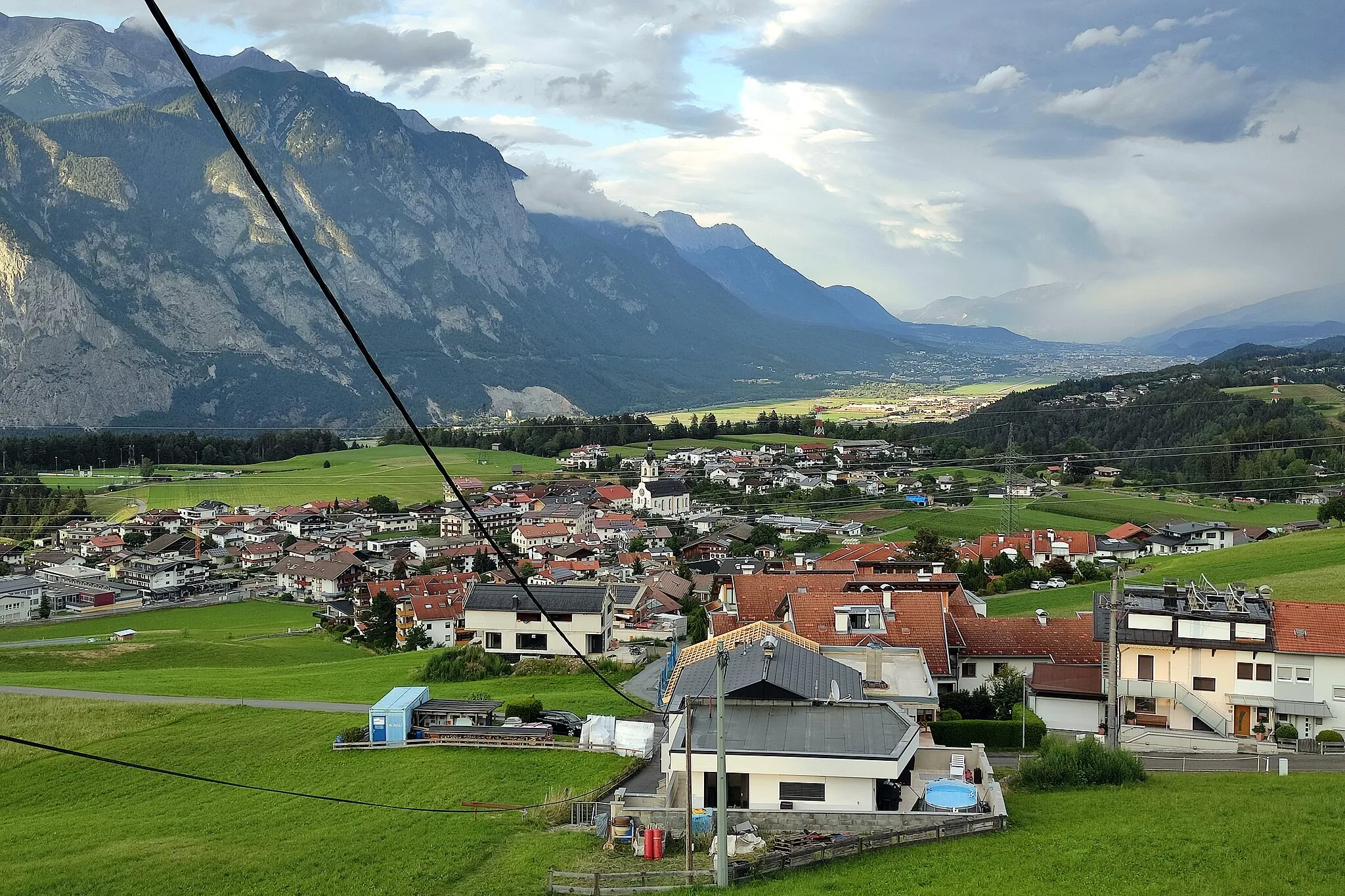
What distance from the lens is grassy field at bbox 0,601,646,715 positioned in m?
28.6

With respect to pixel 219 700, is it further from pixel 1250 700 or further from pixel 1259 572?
pixel 1259 572

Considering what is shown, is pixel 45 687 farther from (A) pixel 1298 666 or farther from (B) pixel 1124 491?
(B) pixel 1124 491

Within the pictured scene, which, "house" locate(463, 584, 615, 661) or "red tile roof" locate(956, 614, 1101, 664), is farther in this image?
"house" locate(463, 584, 615, 661)

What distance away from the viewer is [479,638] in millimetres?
34938

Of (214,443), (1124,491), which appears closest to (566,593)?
(1124,491)

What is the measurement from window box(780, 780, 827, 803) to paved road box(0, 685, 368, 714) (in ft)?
45.6

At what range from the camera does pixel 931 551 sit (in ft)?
153

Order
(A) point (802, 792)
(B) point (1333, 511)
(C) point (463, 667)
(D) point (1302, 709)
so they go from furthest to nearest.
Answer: (B) point (1333, 511), (C) point (463, 667), (D) point (1302, 709), (A) point (802, 792)

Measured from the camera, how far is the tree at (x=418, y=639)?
144ft

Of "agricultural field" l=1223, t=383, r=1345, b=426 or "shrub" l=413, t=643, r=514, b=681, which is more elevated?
"agricultural field" l=1223, t=383, r=1345, b=426

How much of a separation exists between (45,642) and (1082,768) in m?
44.3

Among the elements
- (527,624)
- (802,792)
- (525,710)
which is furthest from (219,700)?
(802,792)

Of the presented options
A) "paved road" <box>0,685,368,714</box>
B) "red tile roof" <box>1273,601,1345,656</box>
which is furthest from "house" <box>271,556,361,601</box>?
"red tile roof" <box>1273,601,1345,656</box>

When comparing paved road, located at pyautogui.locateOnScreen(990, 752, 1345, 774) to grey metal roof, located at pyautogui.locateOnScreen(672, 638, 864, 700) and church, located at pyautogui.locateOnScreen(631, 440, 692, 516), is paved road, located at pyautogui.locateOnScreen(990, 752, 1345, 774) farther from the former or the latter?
church, located at pyautogui.locateOnScreen(631, 440, 692, 516)
